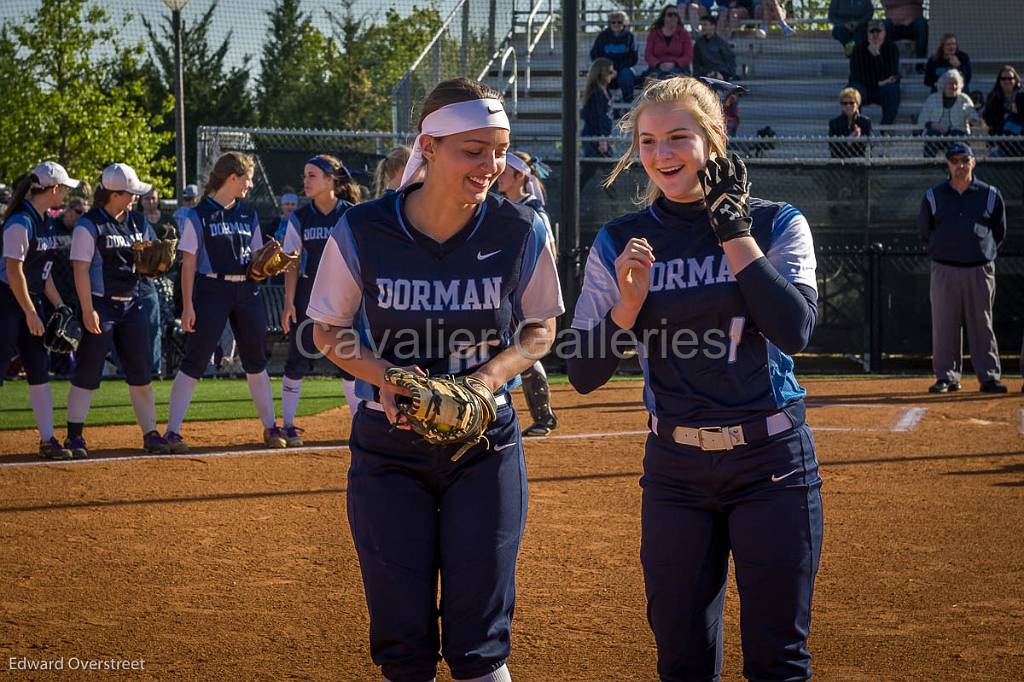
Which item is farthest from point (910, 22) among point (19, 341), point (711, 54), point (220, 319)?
point (19, 341)

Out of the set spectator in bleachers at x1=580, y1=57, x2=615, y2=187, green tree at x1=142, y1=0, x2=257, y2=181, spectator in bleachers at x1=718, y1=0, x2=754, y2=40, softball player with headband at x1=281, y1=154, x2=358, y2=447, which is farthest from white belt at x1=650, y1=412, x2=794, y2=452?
green tree at x1=142, y1=0, x2=257, y2=181

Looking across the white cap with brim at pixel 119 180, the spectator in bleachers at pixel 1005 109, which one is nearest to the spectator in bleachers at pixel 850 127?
the spectator in bleachers at pixel 1005 109

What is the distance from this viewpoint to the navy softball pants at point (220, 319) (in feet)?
28.4

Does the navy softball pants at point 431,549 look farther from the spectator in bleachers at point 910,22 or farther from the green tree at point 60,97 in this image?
the green tree at point 60,97

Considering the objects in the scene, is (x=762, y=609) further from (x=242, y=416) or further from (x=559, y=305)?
(x=242, y=416)

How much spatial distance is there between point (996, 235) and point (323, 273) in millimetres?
9885

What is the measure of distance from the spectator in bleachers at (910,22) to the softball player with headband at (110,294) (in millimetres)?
13970

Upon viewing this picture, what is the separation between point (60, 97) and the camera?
28875 millimetres

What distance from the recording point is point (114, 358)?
14508 millimetres

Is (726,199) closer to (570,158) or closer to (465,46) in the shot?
(570,158)

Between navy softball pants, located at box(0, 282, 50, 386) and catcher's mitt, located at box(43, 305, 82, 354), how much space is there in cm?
7

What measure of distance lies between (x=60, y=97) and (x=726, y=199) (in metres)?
29.0

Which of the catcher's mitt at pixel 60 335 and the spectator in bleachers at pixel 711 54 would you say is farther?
the spectator in bleachers at pixel 711 54

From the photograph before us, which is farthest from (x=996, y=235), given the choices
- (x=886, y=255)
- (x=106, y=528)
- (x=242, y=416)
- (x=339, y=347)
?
(x=339, y=347)
